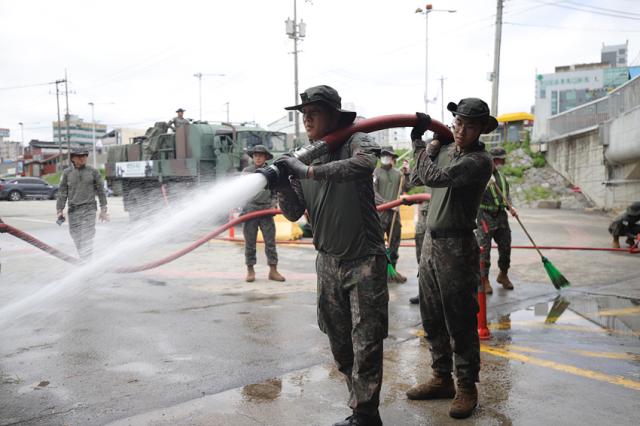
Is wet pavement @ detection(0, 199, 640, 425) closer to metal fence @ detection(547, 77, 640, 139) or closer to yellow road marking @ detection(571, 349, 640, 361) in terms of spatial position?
yellow road marking @ detection(571, 349, 640, 361)

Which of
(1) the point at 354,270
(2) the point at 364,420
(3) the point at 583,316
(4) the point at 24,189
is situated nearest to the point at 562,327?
(3) the point at 583,316

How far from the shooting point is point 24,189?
3331 centimetres

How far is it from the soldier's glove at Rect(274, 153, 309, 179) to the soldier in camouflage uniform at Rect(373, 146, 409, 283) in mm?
4963

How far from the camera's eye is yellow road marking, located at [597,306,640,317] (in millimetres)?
5965

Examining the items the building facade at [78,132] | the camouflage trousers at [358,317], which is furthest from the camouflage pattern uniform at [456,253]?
the building facade at [78,132]

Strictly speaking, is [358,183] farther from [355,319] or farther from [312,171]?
[355,319]

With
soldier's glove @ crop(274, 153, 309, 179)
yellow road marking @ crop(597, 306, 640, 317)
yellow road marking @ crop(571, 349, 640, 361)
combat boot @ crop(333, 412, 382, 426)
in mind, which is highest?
soldier's glove @ crop(274, 153, 309, 179)

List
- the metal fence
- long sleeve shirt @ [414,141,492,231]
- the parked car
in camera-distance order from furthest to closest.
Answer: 1. the parked car
2. the metal fence
3. long sleeve shirt @ [414,141,492,231]

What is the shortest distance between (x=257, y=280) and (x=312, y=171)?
5.58 meters

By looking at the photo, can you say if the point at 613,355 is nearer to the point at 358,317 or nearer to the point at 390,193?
the point at 358,317

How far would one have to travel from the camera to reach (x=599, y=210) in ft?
68.3

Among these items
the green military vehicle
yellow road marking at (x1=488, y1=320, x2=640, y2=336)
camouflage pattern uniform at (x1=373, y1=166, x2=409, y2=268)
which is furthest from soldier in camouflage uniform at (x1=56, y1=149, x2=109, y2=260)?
the green military vehicle

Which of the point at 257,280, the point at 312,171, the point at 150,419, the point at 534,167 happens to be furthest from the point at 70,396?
the point at 534,167

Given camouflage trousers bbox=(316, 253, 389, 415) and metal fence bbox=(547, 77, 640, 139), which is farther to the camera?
metal fence bbox=(547, 77, 640, 139)
